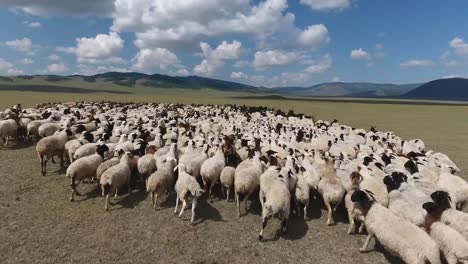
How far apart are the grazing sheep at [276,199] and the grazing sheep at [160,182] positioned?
282cm

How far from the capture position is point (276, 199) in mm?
9289

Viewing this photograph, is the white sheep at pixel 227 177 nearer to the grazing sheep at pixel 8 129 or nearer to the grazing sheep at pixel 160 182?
the grazing sheep at pixel 160 182

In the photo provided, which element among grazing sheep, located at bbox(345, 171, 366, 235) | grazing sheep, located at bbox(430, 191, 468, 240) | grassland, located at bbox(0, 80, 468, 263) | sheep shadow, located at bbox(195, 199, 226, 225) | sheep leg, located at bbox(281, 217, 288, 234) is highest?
grazing sheep, located at bbox(430, 191, 468, 240)

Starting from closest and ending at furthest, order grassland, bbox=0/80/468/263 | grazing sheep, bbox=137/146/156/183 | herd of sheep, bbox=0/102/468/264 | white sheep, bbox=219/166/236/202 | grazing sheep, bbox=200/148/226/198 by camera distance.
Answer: herd of sheep, bbox=0/102/468/264 → grassland, bbox=0/80/468/263 → white sheep, bbox=219/166/236/202 → grazing sheep, bbox=200/148/226/198 → grazing sheep, bbox=137/146/156/183

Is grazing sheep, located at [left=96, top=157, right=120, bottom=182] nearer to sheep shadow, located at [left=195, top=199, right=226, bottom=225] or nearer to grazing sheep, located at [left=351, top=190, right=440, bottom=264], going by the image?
sheep shadow, located at [left=195, top=199, right=226, bottom=225]

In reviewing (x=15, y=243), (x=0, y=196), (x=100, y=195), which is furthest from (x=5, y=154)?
(x=15, y=243)

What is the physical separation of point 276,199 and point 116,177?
16.2ft

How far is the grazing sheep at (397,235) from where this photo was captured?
715 cm

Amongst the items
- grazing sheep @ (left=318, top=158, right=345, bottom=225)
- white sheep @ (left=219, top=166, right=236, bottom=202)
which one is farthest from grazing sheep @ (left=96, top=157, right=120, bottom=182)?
grazing sheep @ (left=318, top=158, right=345, bottom=225)

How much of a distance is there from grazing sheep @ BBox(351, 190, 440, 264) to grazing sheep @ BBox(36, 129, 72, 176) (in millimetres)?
10888

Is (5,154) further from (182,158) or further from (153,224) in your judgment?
(153,224)

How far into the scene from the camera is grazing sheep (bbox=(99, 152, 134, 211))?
35.9 feet

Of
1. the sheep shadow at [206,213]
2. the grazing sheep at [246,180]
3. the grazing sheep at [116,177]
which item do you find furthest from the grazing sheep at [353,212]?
the grazing sheep at [116,177]

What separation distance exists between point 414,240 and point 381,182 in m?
3.10
